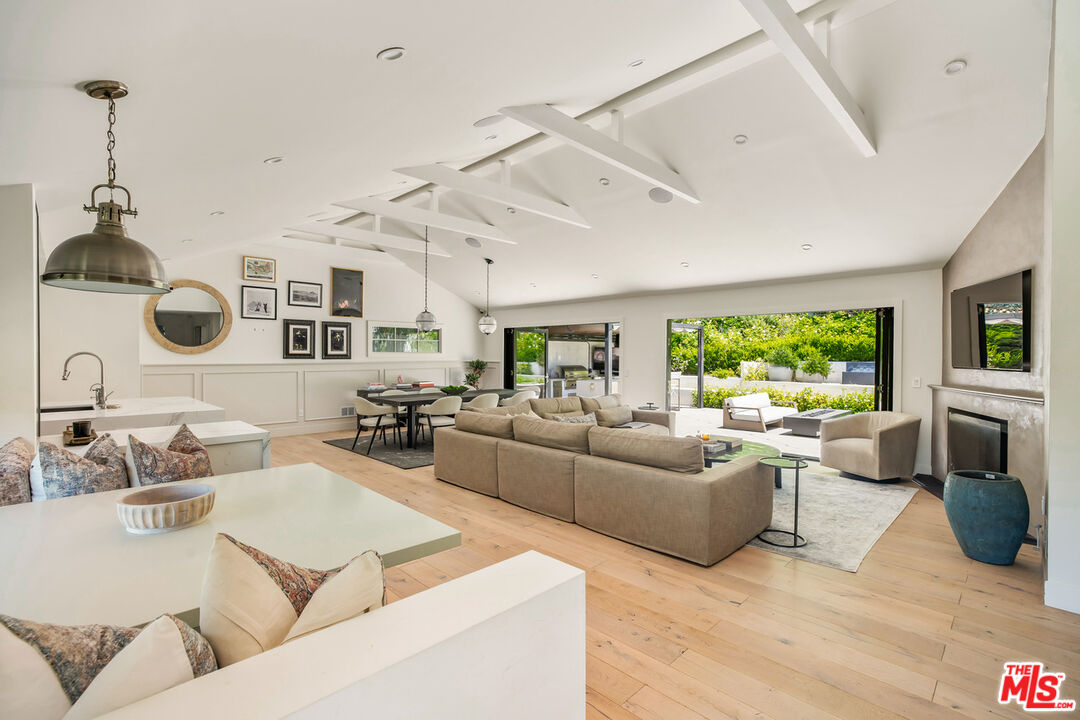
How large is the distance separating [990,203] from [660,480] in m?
3.59

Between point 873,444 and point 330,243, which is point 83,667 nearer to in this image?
point 873,444

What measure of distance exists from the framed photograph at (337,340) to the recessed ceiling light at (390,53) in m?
6.87

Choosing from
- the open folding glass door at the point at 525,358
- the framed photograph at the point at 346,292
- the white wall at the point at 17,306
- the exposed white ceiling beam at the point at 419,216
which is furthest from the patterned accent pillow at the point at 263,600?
the open folding glass door at the point at 525,358

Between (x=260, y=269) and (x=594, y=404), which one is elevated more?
(x=260, y=269)

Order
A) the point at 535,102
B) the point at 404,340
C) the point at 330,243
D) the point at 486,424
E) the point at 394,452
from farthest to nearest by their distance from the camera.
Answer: the point at 404,340, the point at 330,243, the point at 394,452, the point at 486,424, the point at 535,102

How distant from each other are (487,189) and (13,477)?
398cm

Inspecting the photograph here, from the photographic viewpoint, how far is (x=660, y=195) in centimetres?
520

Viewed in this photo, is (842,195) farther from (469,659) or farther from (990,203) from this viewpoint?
(469,659)

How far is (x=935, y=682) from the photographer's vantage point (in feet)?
6.58

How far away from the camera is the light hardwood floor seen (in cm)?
192

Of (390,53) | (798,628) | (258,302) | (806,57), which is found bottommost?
(798,628)

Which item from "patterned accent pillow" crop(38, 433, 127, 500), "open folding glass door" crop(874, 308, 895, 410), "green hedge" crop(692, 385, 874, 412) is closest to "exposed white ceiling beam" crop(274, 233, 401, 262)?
"patterned accent pillow" crop(38, 433, 127, 500)

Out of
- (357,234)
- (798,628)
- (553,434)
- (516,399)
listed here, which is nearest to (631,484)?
(553,434)

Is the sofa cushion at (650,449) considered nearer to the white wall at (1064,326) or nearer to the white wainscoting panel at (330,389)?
the white wall at (1064,326)
